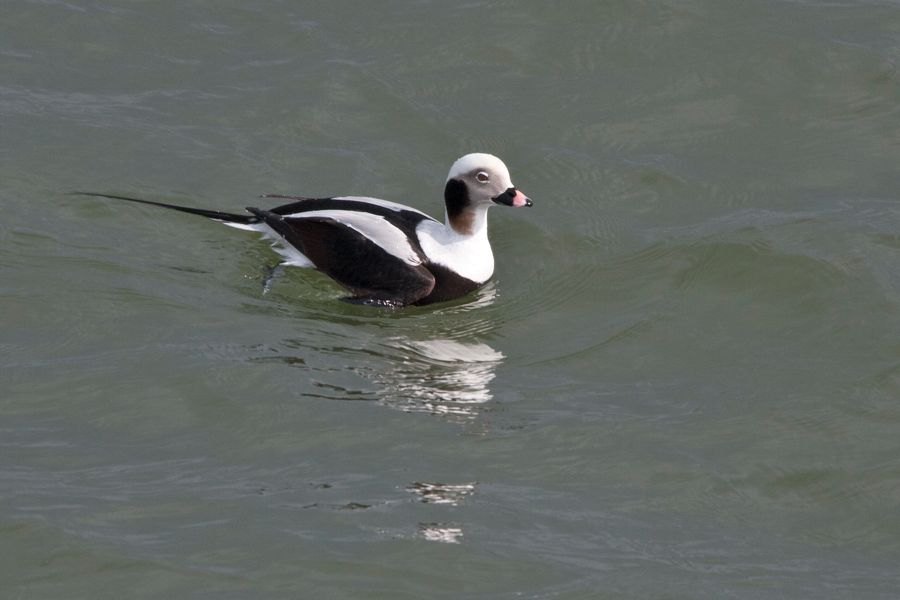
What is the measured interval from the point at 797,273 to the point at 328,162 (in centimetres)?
385

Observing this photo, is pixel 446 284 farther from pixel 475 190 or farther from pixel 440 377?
pixel 440 377

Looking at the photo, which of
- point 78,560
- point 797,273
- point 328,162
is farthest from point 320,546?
point 328,162

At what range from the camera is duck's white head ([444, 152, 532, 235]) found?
10.6 metres

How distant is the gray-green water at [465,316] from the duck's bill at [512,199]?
2.05ft

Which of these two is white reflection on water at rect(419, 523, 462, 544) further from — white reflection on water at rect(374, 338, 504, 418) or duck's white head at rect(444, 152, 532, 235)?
duck's white head at rect(444, 152, 532, 235)

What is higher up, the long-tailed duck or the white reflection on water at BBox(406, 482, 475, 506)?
the long-tailed duck

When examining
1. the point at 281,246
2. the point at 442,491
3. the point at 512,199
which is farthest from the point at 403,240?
the point at 442,491

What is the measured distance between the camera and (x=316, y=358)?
30.3ft

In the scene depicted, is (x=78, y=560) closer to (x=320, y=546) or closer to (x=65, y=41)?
(x=320, y=546)

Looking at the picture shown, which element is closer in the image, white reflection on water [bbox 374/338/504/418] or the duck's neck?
white reflection on water [bbox 374/338/504/418]

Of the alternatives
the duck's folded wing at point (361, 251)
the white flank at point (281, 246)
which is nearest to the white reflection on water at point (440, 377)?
the duck's folded wing at point (361, 251)

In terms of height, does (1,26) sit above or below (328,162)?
above

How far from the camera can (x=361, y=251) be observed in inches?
415

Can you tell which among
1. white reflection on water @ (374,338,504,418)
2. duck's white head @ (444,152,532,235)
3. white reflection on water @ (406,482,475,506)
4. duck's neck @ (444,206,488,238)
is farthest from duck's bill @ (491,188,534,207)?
white reflection on water @ (406,482,475,506)
